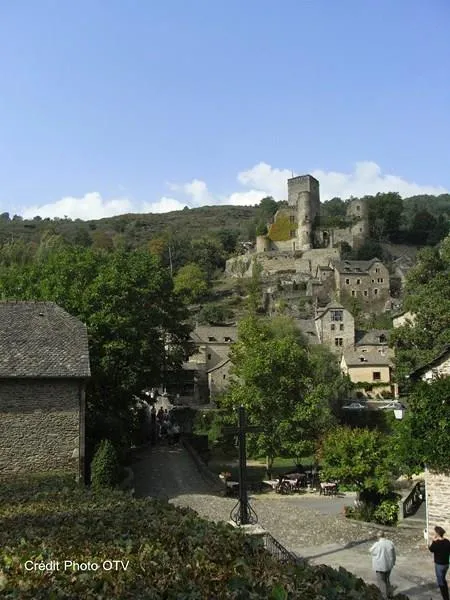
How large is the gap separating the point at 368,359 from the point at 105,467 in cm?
5273

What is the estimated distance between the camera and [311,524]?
19938mm

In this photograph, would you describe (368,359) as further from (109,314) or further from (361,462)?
(361,462)

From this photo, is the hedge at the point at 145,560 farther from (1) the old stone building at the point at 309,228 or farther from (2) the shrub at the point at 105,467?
(1) the old stone building at the point at 309,228

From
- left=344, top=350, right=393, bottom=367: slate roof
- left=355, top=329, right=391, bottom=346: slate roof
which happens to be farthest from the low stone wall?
left=355, top=329, right=391, bottom=346: slate roof

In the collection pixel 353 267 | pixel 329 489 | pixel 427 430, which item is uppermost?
pixel 353 267

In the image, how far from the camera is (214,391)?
63.8 meters

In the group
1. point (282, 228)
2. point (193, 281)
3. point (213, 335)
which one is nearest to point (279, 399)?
point (213, 335)

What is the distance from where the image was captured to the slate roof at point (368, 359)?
229ft

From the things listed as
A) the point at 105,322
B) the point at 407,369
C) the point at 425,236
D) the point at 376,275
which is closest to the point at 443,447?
the point at 105,322

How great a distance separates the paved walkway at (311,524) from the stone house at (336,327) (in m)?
51.8

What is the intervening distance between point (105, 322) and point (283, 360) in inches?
343

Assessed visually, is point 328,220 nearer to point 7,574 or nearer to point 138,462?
point 138,462

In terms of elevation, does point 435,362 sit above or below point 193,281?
below

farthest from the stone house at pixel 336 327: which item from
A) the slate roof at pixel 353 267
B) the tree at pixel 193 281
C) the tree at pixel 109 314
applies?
the tree at pixel 109 314
